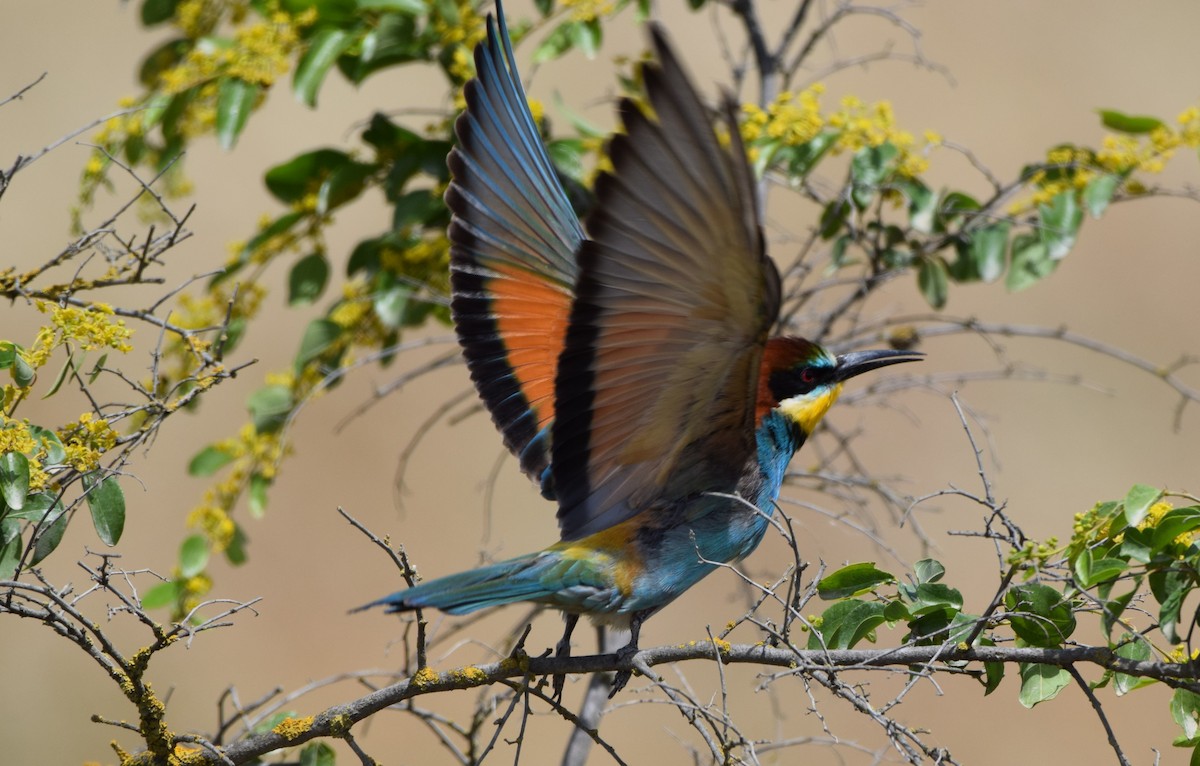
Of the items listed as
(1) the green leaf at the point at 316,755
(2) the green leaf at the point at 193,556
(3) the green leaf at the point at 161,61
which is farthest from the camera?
Answer: (3) the green leaf at the point at 161,61

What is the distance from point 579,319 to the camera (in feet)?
6.12

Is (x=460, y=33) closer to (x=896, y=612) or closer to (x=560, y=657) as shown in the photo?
(x=560, y=657)

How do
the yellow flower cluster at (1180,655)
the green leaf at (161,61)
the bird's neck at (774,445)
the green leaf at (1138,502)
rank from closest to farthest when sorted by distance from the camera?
1. the green leaf at (1138,502)
2. the yellow flower cluster at (1180,655)
3. the bird's neck at (774,445)
4. the green leaf at (161,61)

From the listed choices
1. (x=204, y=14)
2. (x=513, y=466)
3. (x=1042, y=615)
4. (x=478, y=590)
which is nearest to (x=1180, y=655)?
(x=1042, y=615)

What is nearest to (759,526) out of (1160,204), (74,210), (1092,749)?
(74,210)

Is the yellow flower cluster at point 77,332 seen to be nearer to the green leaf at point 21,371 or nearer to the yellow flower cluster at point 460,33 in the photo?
the green leaf at point 21,371

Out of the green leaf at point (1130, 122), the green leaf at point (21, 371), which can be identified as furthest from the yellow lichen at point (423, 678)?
the green leaf at point (1130, 122)

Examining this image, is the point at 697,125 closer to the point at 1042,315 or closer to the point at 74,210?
the point at 74,210

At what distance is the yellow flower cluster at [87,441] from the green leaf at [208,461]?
0.89 m

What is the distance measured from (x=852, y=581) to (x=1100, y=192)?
129 centimetres

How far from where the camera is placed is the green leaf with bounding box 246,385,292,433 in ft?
8.45

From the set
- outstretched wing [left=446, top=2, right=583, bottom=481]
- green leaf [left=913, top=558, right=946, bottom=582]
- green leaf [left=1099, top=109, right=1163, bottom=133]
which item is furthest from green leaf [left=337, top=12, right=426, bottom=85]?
green leaf [left=913, top=558, right=946, bottom=582]

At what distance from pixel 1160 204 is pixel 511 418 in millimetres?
5995

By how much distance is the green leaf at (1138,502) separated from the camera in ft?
4.46
